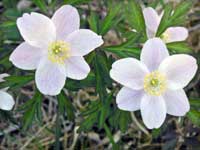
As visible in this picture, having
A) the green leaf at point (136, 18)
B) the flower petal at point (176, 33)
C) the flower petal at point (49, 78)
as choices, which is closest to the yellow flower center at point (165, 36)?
the flower petal at point (176, 33)

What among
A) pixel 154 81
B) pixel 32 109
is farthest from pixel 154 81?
pixel 32 109

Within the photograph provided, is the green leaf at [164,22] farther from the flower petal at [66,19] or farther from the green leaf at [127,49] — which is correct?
the flower petal at [66,19]

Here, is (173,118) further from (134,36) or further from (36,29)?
(36,29)

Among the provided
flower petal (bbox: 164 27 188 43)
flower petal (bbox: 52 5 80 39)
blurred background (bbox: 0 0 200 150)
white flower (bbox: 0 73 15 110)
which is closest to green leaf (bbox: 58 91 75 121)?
blurred background (bbox: 0 0 200 150)

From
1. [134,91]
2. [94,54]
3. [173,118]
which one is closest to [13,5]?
[94,54]

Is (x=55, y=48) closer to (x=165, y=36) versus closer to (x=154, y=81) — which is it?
(x=154, y=81)

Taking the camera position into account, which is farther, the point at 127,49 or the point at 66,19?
the point at 127,49

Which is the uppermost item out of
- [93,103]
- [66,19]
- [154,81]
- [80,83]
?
[66,19]
